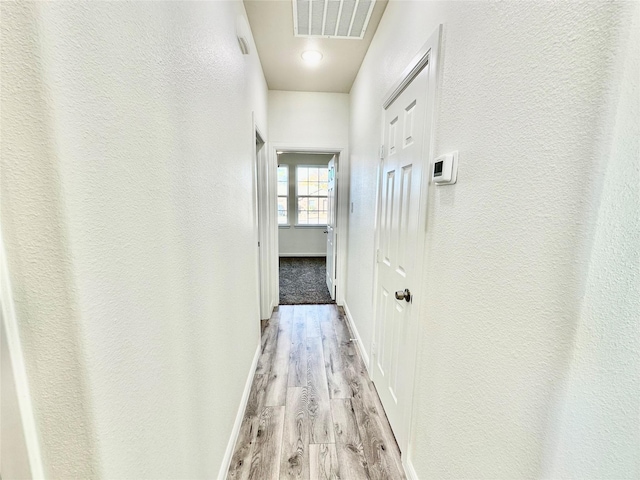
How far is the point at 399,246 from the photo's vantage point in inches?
60.0

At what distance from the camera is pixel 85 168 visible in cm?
48

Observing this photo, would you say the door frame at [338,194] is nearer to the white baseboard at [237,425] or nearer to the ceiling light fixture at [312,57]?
the ceiling light fixture at [312,57]

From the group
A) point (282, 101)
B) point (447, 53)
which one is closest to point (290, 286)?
point (282, 101)

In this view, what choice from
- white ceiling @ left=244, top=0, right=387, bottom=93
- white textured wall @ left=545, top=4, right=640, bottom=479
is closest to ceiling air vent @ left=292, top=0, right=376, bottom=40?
white ceiling @ left=244, top=0, right=387, bottom=93

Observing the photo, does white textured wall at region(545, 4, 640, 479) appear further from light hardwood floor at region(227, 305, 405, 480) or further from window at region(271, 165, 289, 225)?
window at region(271, 165, 289, 225)

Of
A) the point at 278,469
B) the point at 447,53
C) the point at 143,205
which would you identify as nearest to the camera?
the point at 143,205

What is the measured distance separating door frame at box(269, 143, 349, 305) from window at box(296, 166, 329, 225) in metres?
3.06

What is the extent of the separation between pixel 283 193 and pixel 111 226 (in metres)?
5.88

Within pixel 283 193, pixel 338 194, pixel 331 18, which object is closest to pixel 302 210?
pixel 283 193

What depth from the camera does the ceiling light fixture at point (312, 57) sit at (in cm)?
230

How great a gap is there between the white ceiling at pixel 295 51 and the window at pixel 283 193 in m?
3.18

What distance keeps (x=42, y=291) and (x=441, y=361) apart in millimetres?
1177

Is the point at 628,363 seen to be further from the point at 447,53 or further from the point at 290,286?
the point at 290,286

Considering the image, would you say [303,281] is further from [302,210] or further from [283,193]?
[283,193]
